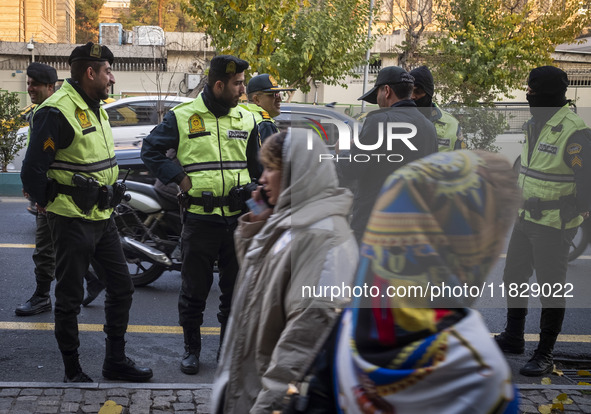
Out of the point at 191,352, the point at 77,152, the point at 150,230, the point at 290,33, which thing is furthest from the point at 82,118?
the point at 290,33

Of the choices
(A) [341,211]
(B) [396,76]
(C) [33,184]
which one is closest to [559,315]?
(B) [396,76]

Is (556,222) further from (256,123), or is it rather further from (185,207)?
(185,207)

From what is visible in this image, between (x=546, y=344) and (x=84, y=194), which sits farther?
(x=546, y=344)

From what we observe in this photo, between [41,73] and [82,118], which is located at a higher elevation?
[41,73]

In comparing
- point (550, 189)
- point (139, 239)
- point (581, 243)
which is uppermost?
point (550, 189)

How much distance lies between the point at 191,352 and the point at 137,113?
8187 millimetres

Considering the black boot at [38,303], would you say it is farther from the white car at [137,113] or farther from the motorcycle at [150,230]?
the white car at [137,113]

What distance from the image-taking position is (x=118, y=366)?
165 inches

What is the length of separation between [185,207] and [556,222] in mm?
2360

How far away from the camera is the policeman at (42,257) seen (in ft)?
18.2

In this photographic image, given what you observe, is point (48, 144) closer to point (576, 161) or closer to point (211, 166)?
point (211, 166)

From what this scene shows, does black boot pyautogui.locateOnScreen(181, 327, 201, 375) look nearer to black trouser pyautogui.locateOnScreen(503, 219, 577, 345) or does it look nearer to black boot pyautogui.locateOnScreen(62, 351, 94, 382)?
black boot pyautogui.locateOnScreen(62, 351, 94, 382)

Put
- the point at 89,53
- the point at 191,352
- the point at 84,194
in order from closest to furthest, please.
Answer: the point at 84,194, the point at 89,53, the point at 191,352

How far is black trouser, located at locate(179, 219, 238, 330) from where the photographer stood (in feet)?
14.1
